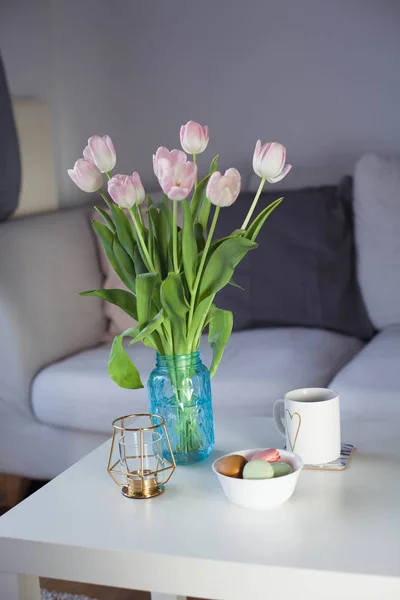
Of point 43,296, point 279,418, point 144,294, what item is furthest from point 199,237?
point 43,296

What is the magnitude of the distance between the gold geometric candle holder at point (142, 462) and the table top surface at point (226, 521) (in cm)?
2

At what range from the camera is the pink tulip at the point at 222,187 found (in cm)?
115

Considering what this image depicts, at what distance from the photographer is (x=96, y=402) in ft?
6.72

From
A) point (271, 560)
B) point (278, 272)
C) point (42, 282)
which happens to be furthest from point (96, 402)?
point (271, 560)

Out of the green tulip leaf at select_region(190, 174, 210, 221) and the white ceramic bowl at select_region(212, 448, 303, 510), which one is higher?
the green tulip leaf at select_region(190, 174, 210, 221)

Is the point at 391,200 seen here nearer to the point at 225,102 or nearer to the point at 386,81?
the point at 386,81

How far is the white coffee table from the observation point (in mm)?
948

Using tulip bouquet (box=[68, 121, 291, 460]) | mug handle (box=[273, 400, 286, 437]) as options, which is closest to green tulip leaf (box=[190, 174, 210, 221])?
tulip bouquet (box=[68, 121, 291, 460])

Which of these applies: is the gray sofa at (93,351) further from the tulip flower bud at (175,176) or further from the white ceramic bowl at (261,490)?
the tulip flower bud at (175,176)

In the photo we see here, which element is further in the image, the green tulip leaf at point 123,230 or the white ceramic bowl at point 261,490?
the green tulip leaf at point 123,230

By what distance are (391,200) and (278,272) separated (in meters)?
0.36

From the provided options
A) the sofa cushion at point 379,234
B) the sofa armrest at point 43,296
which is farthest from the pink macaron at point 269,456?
the sofa cushion at point 379,234

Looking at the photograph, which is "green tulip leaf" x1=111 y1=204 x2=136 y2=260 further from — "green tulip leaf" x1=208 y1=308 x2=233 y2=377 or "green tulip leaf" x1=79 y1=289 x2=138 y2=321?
"green tulip leaf" x1=208 y1=308 x2=233 y2=377

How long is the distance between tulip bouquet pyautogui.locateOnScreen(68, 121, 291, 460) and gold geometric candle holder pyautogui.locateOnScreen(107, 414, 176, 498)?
2.1 inches
